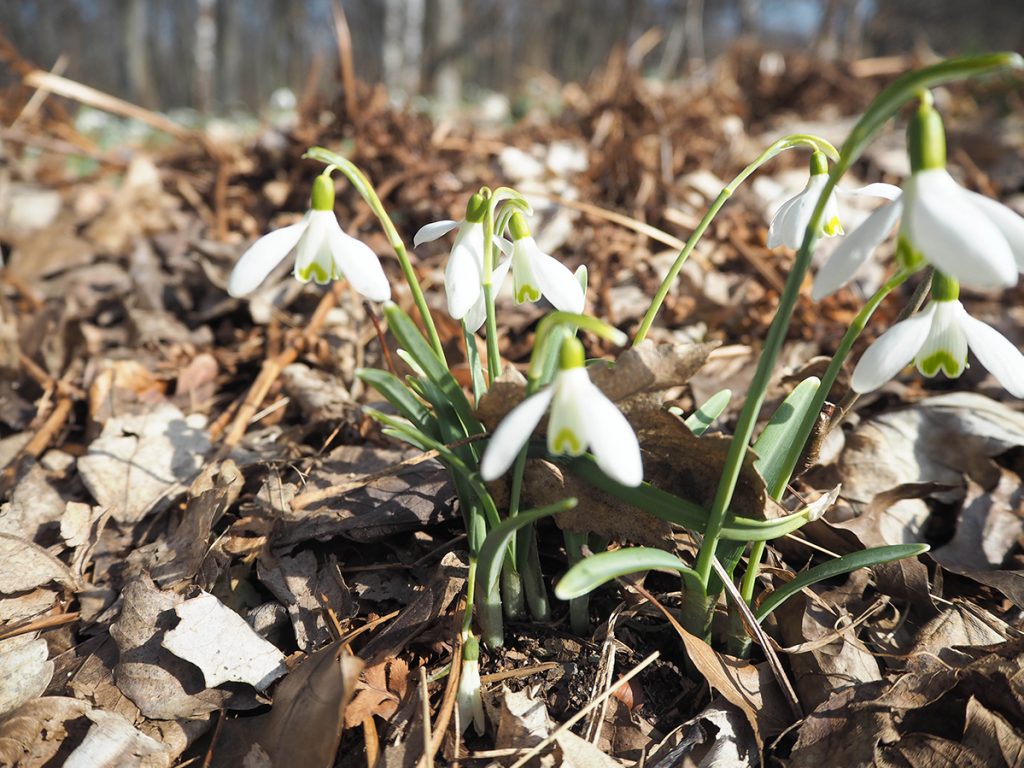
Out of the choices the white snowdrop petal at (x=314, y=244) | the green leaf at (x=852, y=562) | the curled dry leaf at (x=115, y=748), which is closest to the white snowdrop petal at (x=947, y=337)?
the green leaf at (x=852, y=562)

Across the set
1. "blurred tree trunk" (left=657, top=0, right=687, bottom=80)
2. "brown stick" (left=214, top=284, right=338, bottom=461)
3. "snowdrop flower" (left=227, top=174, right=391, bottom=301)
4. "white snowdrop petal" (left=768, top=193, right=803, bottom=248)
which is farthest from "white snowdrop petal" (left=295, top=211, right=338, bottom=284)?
"blurred tree trunk" (left=657, top=0, right=687, bottom=80)

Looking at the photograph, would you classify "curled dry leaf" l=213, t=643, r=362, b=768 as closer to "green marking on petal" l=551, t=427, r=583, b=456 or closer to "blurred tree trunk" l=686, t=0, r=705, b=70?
"green marking on petal" l=551, t=427, r=583, b=456

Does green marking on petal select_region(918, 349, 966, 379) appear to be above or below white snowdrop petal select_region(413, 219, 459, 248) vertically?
below

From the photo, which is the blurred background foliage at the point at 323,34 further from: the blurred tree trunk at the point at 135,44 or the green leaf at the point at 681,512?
the green leaf at the point at 681,512

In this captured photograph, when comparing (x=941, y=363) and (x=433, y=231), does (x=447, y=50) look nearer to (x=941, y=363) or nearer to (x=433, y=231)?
(x=433, y=231)

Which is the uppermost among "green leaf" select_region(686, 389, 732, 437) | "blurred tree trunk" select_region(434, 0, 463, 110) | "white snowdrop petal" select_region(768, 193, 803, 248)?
"white snowdrop petal" select_region(768, 193, 803, 248)

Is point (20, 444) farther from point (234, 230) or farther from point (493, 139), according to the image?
point (493, 139)

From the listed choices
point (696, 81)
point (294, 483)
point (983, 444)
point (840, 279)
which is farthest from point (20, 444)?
point (696, 81)

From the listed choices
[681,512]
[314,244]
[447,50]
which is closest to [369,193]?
[314,244]

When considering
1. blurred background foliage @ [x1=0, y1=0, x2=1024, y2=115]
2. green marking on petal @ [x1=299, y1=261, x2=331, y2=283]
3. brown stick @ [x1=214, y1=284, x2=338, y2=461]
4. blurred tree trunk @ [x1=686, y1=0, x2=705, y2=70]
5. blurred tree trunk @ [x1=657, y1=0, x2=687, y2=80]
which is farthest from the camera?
blurred background foliage @ [x1=0, y1=0, x2=1024, y2=115]
